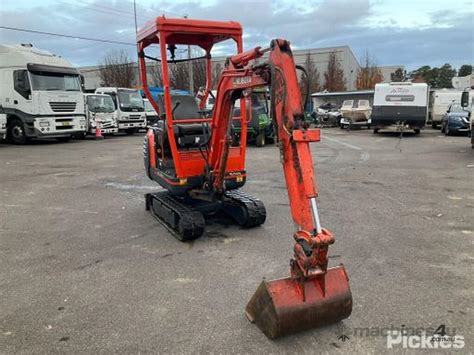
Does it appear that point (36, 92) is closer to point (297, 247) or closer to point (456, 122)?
point (297, 247)

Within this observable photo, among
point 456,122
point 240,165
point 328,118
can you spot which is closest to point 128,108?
point 328,118

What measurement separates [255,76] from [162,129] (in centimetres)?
257

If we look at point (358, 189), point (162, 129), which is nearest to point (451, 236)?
point (358, 189)

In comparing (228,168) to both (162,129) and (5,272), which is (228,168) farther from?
(5,272)

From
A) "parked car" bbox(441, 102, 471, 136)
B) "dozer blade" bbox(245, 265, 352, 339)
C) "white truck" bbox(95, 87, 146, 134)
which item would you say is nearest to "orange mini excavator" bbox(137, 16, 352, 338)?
"dozer blade" bbox(245, 265, 352, 339)

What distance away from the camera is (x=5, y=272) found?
5043 mm

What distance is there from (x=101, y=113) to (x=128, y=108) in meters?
1.82

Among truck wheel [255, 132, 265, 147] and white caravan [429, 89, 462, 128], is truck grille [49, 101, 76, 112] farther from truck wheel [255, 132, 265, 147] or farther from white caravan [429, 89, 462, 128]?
white caravan [429, 89, 462, 128]

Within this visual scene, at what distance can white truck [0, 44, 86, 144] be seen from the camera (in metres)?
17.9

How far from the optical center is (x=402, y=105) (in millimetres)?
22125

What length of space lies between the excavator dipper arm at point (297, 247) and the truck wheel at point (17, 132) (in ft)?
57.1

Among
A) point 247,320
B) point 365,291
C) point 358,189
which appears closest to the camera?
point 247,320

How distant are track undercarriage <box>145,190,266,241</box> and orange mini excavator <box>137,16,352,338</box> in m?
0.02

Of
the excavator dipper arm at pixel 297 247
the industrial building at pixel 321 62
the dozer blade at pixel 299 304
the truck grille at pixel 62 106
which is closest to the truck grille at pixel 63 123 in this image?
the truck grille at pixel 62 106
